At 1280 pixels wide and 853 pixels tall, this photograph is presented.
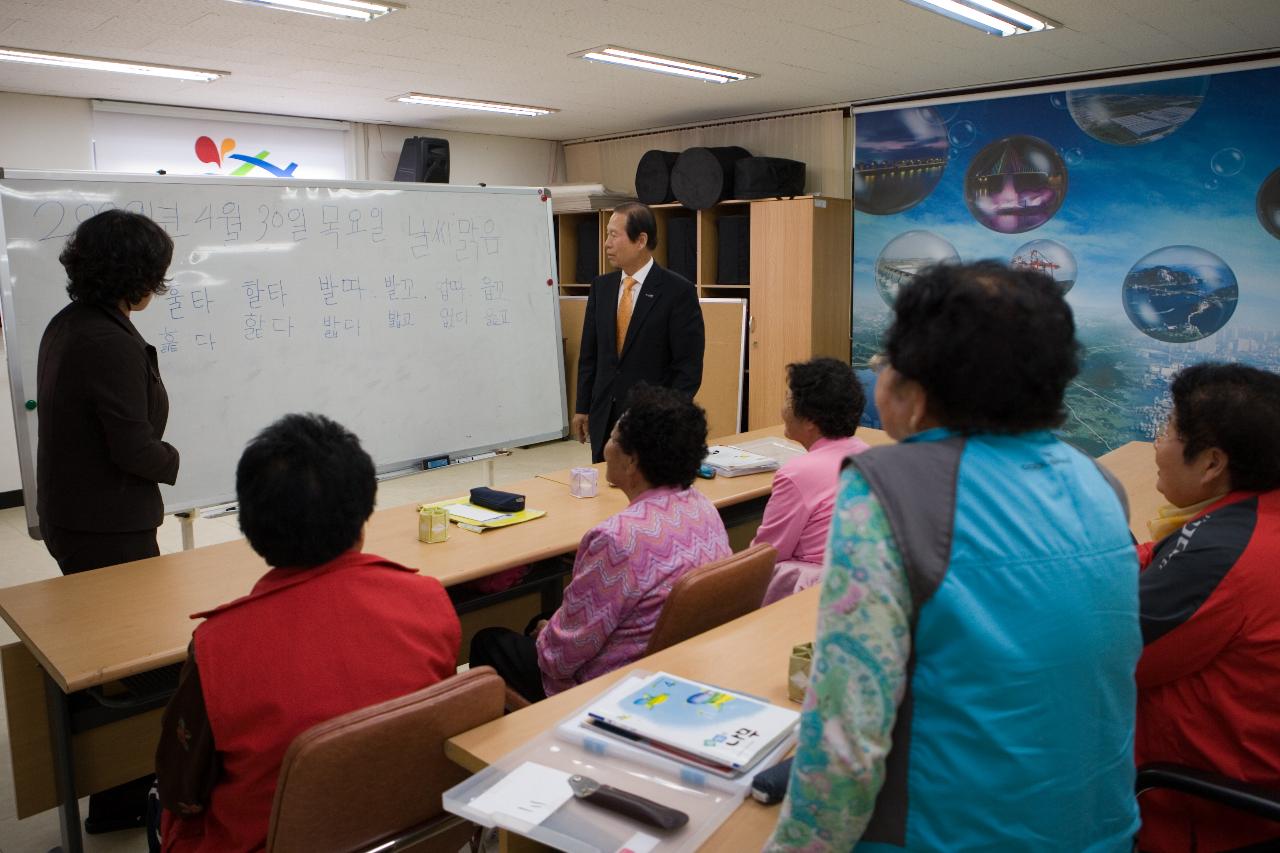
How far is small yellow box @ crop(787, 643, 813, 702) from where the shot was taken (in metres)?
1.63

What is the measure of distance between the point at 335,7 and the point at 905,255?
4022 millimetres

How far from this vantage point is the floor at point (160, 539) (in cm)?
258

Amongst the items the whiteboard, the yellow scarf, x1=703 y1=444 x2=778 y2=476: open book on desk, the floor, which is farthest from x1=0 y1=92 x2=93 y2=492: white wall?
the yellow scarf

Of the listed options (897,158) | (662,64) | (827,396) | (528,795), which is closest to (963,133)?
(897,158)

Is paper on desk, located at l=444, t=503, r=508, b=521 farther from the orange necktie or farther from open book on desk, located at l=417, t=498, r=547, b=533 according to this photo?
the orange necktie

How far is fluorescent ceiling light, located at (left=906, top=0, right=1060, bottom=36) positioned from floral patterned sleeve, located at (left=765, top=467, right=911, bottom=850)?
3688 mm

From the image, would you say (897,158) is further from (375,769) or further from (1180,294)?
(375,769)

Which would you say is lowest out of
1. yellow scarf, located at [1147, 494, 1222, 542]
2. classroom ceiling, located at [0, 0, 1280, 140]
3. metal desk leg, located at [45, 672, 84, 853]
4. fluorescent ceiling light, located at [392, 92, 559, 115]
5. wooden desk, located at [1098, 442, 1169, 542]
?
metal desk leg, located at [45, 672, 84, 853]

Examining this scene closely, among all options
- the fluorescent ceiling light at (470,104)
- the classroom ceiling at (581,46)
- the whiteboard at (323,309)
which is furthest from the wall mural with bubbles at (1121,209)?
the whiteboard at (323,309)

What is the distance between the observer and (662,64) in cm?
534

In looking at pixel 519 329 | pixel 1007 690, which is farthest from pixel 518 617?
pixel 1007 690

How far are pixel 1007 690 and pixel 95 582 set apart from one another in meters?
2.21

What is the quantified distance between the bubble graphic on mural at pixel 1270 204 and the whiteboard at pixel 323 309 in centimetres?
379

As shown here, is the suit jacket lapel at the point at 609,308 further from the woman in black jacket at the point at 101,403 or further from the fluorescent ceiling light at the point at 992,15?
the woman in black jacket at the point at 101,403
